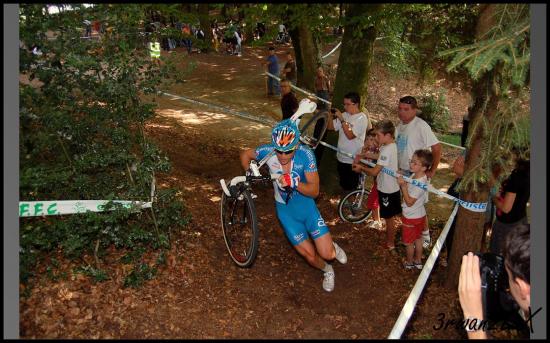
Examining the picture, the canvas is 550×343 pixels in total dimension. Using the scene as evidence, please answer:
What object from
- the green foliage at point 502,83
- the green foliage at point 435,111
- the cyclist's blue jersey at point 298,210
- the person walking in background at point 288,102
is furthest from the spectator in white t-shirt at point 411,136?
the green foliage at point 435,111

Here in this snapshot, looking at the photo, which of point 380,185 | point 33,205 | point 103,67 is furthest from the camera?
point 380,185

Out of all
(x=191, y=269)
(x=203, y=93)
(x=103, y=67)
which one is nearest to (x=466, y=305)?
(x=191, y=269)

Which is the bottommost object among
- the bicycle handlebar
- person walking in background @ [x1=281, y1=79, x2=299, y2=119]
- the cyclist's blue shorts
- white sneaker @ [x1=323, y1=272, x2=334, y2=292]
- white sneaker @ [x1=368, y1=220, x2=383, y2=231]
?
white sneaker @ [x1=323, y1=272, x2=334, y2=292]

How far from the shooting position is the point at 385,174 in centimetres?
630

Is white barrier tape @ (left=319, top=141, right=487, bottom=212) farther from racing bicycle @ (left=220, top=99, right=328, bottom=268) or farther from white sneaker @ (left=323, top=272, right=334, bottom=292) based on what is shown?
white sneaker @ (left=323, top=272, right=334, bottom=292)

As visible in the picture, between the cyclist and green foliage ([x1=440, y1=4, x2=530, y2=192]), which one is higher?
green foliage ([x1=440, y1=4, x2=530, y2=192])

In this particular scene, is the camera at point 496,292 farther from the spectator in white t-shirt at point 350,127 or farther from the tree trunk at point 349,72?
the tree trunk at point 349,72

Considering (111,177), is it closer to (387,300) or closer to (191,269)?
(191,269)

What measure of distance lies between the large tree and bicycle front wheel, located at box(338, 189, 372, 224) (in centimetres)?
266

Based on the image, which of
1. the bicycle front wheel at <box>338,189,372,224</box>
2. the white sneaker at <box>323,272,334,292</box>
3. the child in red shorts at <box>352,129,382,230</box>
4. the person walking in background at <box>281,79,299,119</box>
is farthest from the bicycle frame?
the person walking in background at <box>281,79,299,119</box>

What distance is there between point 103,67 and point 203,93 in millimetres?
13042

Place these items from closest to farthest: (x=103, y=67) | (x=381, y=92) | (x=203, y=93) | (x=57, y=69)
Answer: (x=57, y=69) < (x=103, y=67) < (x=203, y=93) < (x=381, y=92)

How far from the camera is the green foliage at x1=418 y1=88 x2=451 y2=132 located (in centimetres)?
2097

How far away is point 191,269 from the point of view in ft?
17.8
